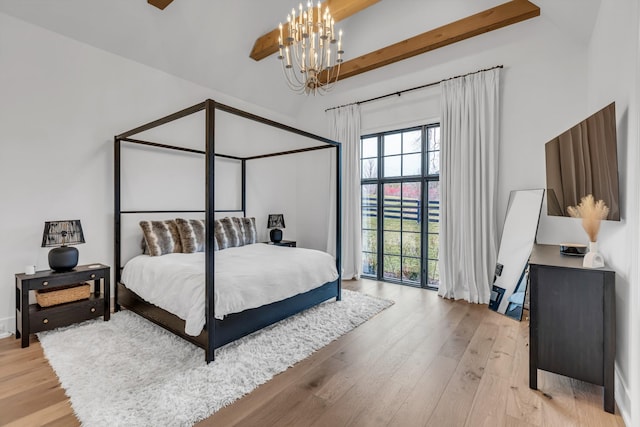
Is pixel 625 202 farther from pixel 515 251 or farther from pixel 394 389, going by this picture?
pixel 394 389

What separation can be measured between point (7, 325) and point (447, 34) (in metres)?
5.54

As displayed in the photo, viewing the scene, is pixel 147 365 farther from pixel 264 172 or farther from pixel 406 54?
pixel 406 54

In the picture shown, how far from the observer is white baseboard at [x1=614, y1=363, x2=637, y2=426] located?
162cm

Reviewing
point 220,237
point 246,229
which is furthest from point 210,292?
point 246,229

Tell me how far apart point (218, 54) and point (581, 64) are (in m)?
4.24

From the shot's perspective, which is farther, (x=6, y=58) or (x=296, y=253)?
(x=296, y=253)

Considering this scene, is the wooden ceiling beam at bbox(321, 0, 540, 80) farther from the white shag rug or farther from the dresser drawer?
the dresser drawer

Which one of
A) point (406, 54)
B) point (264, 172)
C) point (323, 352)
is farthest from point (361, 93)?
point (323, 352)

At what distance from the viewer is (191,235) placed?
362cm

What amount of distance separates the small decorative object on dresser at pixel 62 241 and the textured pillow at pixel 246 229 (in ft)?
5.97

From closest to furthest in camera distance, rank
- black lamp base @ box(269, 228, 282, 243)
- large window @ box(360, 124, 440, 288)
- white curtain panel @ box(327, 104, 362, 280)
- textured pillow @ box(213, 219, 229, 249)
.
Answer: textured pillow @ box(213, 219, 229, 249) < large window @ box(360, 124, 440, 288) < white curtain panel @ box(327, 104, 362, 280) < black lamp base @ box(269, 228, 282, 243)

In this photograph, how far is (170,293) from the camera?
254 centimetres

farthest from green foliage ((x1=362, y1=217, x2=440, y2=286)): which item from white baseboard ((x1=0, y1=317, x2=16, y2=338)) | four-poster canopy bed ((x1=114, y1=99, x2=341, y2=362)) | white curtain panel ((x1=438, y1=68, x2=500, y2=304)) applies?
white baseboard ((x1=0, y1=317, x2=16, y2=338))

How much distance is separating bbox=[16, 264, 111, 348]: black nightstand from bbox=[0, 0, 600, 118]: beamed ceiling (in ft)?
7.84
